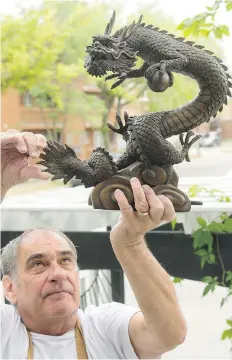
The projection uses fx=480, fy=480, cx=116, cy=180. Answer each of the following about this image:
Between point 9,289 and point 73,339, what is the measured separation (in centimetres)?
19

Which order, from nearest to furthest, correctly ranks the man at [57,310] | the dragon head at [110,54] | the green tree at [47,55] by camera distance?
the dragon head at [110,54] < the man at [57,310] < the green tree at [47,55]

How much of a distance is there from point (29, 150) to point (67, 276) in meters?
0.30

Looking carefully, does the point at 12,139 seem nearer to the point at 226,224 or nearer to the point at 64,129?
the point at 226,224

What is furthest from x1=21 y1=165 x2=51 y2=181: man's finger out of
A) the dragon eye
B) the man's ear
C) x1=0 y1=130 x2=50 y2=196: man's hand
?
the dragon eye

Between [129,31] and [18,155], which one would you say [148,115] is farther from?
[18,155]

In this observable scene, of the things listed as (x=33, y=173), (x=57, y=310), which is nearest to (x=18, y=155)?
(x=33, y=173)

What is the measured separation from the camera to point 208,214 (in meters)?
1.65

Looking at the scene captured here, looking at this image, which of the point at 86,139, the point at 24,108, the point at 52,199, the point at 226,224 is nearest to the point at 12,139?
the point at 226,224

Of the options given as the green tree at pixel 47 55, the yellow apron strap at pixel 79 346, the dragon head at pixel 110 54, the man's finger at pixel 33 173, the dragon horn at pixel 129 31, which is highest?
Answer: the green tree at pixel 47 55

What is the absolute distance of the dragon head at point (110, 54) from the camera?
684 mm

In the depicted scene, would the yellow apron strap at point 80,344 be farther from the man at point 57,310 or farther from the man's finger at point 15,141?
the man's finger at point 15,141

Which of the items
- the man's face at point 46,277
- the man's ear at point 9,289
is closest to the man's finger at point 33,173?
the man's face at point 46,277

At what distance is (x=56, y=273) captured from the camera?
3.41ft

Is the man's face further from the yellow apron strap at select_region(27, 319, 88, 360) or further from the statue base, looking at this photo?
the statue base
